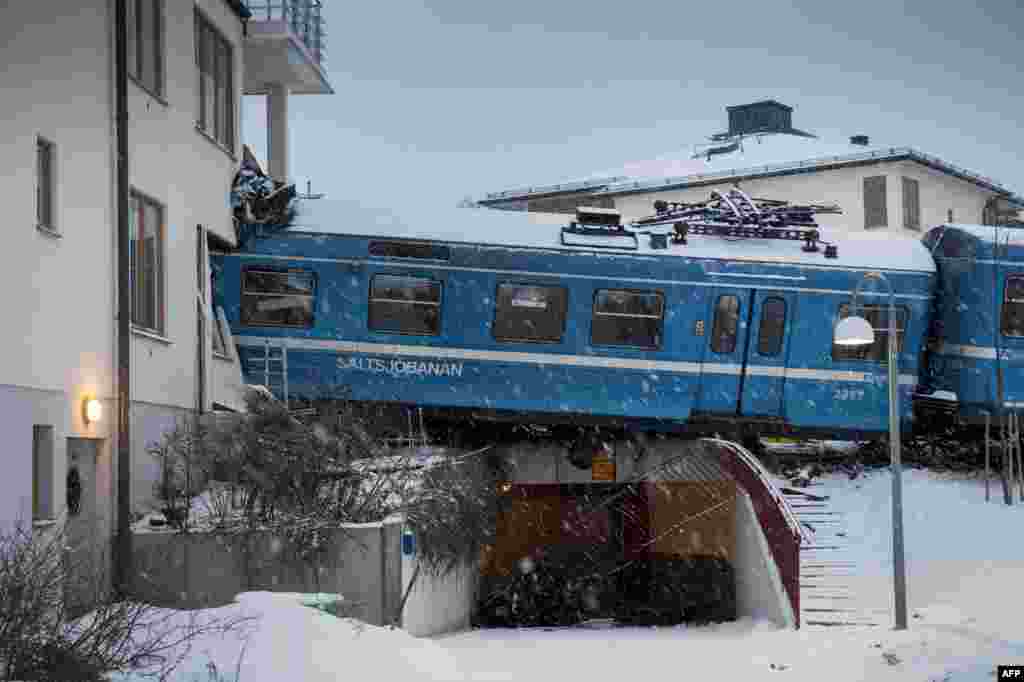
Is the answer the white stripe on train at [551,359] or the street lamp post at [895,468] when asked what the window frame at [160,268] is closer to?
the white stripe on train at [551,359]

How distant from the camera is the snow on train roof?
24.3 m

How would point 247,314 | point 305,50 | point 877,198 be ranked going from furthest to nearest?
point 877,198
point 305,50
point 247,314

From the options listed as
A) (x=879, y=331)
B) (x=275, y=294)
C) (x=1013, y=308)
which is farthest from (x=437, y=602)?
(x=1013, y=308)

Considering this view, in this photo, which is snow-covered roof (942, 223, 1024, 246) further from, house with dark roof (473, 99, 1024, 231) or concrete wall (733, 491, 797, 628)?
house with dark roof (473, 99, 1024, 231)

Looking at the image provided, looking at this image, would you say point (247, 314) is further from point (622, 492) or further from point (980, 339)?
point (980, 339)

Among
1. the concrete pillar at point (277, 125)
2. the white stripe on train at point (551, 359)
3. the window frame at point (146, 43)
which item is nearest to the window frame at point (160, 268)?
the window frame at point (146, 43)

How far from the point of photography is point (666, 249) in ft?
81.7

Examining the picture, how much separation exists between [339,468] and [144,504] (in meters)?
2.36

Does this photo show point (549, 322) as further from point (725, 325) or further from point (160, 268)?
point (160, 268)

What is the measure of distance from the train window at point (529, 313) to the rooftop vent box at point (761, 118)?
1139 inches

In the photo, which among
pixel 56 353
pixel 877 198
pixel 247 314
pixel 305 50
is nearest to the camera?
pixel 56 353

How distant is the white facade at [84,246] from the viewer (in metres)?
15.0

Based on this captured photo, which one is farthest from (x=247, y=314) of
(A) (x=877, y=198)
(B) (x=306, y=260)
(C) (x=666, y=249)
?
(A) (x=877, y=198)

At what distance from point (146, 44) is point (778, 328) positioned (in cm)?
1044
